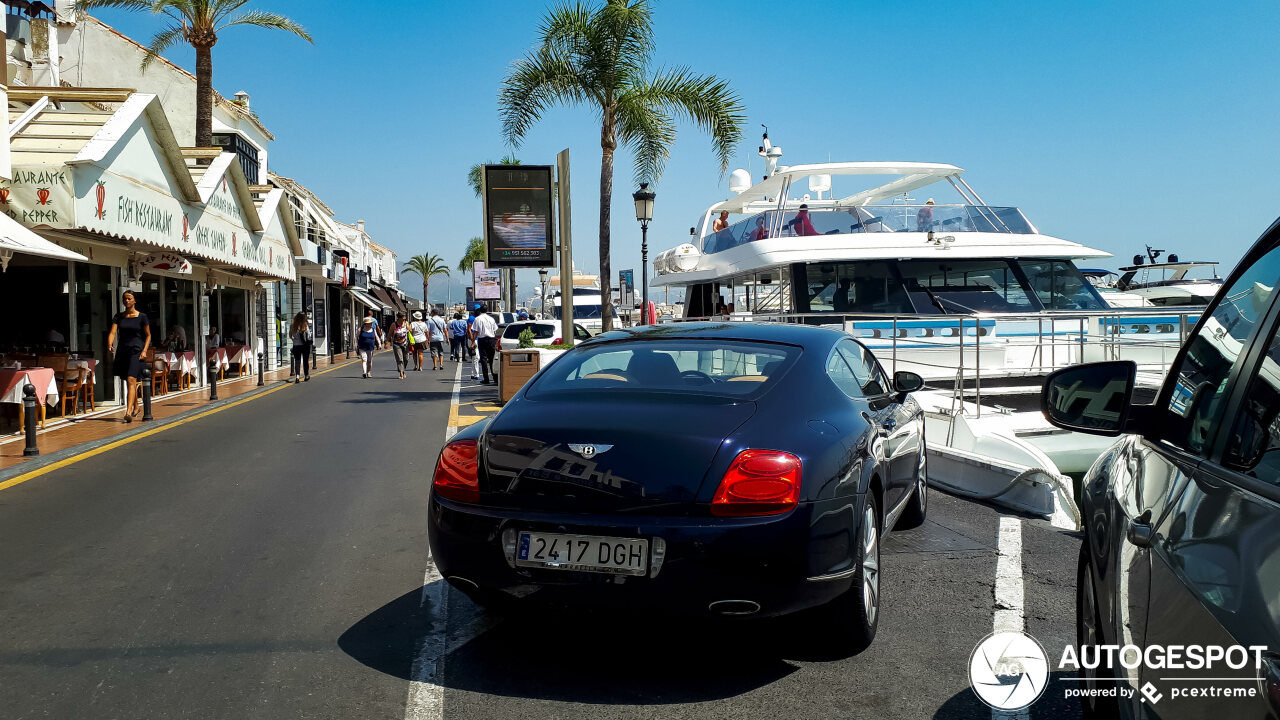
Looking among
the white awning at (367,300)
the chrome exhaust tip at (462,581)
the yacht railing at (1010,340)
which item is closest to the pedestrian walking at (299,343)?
the yacht railing at (1010,340)

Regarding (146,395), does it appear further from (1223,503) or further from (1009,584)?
(1223,503)

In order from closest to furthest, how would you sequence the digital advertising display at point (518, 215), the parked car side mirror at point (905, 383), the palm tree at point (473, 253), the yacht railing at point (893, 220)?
the parked car side mirror at point (905, 383)
the digital advertising display at point (518, 215)
the yacht railing at point (893, 220)
the palm tree at point (473, 253)

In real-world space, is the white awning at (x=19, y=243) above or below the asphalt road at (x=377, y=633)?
above

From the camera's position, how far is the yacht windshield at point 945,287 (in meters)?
16.7

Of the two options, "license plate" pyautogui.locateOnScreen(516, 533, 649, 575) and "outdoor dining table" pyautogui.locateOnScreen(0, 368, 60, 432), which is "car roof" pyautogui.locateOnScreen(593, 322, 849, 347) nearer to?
"license plate" pyautogui.locateOnScreen(516, 533, 649, 575)

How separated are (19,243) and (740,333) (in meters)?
9.59

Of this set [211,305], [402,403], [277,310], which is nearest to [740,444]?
[402,403]

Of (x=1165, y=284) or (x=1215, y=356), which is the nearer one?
(x=1215, y=356)

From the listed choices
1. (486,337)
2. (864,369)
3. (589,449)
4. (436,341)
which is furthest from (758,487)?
(436,341)

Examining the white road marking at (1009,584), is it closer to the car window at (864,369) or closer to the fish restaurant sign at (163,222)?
the car window at (864,369)

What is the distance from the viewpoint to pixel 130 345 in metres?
13.2

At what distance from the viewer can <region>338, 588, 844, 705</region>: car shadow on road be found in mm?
3605

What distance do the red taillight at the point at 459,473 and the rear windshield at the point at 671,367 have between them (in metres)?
0.56

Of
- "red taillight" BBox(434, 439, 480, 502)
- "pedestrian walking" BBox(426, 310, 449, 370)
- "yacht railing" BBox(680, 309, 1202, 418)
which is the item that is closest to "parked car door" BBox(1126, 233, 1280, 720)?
"red taillight" BBox(434, 439, 480, 502)
